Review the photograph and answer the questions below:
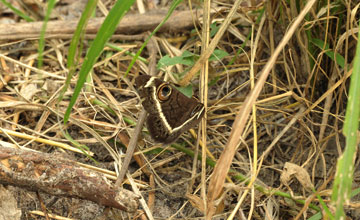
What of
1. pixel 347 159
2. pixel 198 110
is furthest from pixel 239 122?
pixel 198 110

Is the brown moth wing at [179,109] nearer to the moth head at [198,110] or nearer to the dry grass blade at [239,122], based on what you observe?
the moth head at [198,110]

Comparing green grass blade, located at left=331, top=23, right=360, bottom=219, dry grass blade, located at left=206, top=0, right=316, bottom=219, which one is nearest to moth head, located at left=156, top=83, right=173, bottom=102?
dry grass blade, located at left=206, top=0, right=316, bottom=219

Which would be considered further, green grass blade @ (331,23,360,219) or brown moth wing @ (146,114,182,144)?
brown moth wing @ (146,114,182,144)

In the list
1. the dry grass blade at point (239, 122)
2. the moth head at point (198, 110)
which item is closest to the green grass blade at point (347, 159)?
the dry grass blade at point (239, 122)

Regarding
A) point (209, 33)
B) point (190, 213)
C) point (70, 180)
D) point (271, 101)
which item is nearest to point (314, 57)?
point (271, 101)

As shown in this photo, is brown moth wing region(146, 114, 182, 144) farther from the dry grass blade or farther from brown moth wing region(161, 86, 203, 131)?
the dry grass blade

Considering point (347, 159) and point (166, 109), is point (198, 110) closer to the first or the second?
point (166, 109)

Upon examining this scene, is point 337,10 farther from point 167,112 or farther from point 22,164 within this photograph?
point 22,164

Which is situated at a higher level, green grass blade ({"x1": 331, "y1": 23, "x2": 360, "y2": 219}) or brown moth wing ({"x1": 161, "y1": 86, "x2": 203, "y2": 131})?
green grass blade ({"x1": 331, "y1": 23, "x2": 360, "y2": 219})
